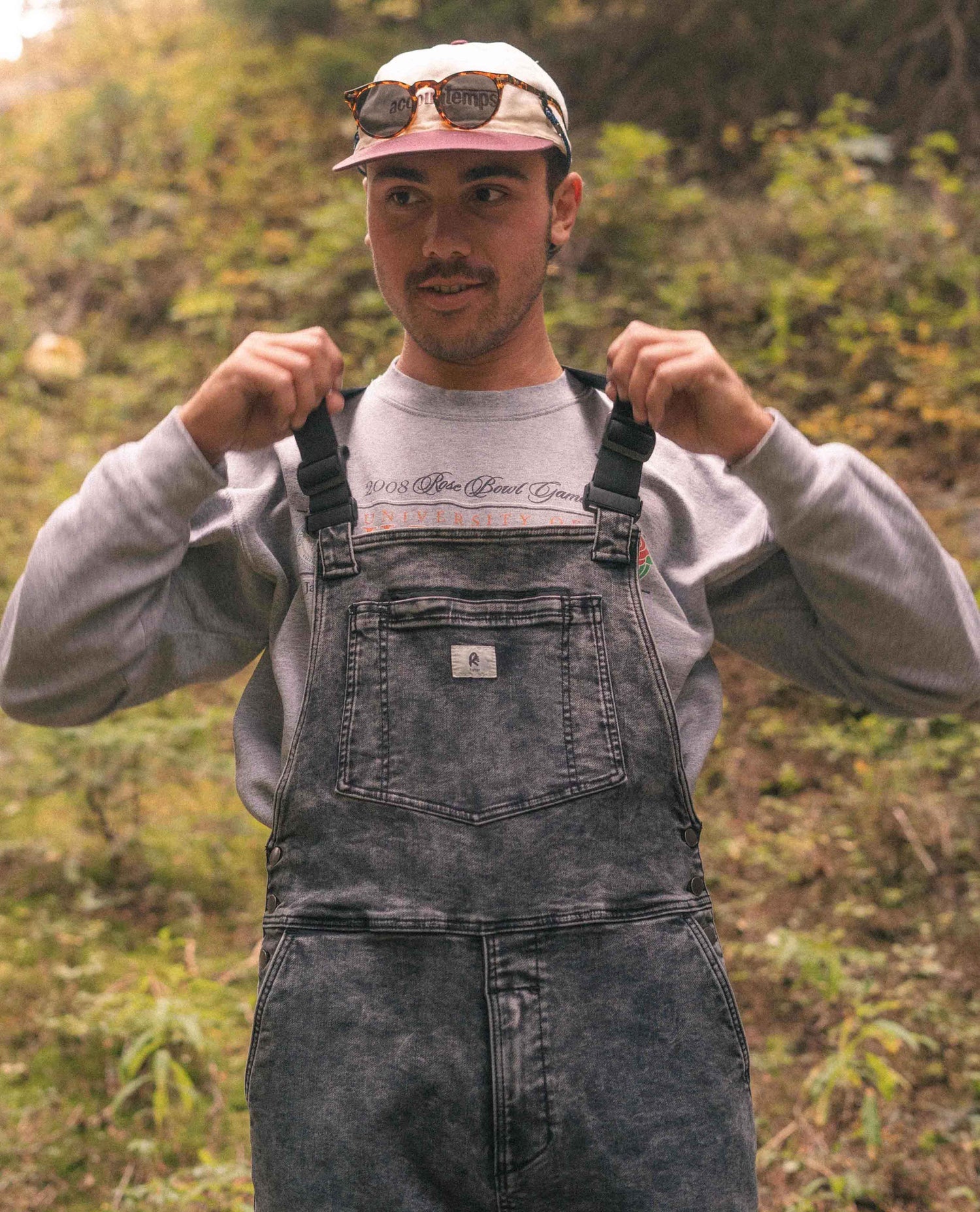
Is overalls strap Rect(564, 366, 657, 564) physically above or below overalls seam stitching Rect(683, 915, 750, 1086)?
above

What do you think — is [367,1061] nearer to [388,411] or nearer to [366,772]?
[366,772]

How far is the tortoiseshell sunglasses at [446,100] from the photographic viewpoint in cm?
175

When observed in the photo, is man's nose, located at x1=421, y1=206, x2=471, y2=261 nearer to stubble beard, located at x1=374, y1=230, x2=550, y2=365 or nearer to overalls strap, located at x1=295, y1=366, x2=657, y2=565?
stubble beard, located at x1=374, y1=230, x2=550, y2=365

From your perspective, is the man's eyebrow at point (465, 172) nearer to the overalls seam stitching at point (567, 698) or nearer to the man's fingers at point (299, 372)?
the man's fingers at point (299, 372)

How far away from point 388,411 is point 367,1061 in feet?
3.06

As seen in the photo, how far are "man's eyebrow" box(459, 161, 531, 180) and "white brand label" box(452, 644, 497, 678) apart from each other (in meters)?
0.69

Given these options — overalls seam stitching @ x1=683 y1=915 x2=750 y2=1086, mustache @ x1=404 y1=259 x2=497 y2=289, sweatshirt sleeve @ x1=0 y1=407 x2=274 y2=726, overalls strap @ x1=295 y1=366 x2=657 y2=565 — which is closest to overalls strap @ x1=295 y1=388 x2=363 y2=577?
overalls strap @ x1=295 y1=366 x2=657 y2=565

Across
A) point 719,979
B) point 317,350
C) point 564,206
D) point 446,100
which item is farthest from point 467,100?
point 719,979

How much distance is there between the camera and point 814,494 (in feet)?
5.41

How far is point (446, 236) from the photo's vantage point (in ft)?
5.83

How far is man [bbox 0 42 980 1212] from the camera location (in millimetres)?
1582

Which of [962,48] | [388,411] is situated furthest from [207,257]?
[388,411]

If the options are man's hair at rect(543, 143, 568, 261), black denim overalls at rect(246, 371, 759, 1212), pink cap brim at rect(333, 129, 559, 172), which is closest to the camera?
black denim overalls at rect(246, 371, 759, 1212)

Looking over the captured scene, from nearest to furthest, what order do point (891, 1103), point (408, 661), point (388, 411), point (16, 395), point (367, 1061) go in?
point (367, 1061) → point (408, 661) → point (388, 411) → point (891, 1103) → point (16, 395)
